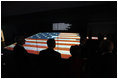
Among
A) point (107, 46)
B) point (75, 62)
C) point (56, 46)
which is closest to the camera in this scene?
point (75, 62)

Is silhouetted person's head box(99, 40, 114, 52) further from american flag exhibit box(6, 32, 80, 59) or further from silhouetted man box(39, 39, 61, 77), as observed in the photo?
american flag exhibit box(6, 32, 80, 59)

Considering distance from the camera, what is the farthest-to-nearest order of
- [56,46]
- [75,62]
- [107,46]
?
[56,46] < [107,46] < [75,62]

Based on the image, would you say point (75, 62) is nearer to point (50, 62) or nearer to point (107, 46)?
point (50, 62)

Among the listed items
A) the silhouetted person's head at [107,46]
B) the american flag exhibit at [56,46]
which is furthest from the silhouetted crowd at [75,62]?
the american flag exhibit at [56,46]

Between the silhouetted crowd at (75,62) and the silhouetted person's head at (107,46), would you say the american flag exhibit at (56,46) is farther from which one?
the silhouetted person's head at (107,46)

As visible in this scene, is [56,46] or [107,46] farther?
[56,46]

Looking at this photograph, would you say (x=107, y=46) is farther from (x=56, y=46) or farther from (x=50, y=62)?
(x=56, y=46)

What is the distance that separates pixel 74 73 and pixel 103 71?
14.2 inches

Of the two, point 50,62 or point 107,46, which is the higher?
point 107,46

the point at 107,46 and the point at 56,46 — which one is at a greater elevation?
the point at 107,46

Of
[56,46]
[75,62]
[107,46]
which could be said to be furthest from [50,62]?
[56,46]

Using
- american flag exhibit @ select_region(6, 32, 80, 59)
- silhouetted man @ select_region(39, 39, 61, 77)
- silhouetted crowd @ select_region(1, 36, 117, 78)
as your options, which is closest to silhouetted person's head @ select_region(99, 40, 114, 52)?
silhouetted crowd @ select_region(1, 36, 117, 78)

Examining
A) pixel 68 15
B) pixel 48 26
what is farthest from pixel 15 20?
pixel 68 15

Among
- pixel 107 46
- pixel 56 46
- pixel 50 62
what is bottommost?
pixel 56 46
